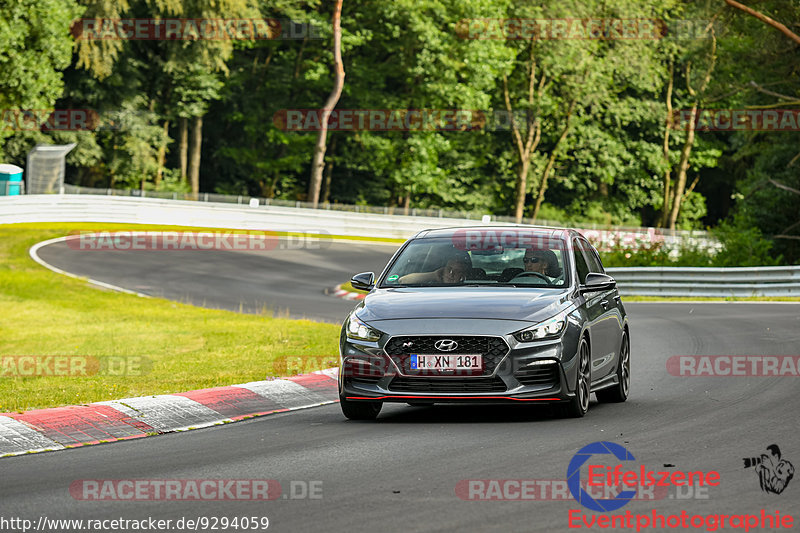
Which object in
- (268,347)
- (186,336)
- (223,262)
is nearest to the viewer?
(268,347)

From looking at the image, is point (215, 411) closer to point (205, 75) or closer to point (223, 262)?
point (223, 262)

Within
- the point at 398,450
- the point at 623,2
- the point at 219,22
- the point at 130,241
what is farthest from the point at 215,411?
the point at 623,2

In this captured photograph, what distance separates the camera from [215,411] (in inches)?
424

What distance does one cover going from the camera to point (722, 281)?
102ft

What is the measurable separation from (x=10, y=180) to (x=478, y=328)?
41.6 m

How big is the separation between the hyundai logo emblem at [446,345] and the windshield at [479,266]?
1255 millimetres

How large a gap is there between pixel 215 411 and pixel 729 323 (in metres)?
12.7

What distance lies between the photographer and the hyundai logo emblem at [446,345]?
958 cm

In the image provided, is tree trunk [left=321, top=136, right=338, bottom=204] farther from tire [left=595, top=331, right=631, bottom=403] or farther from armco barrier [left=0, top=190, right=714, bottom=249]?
tire [left=595, top=331, right=631, bottom=403]

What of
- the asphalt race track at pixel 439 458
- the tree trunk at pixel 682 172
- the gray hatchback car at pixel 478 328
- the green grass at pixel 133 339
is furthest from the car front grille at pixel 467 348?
the tree trunk at pixel 682 172

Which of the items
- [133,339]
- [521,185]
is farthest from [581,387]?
[521,185]

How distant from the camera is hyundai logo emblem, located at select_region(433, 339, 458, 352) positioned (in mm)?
9578

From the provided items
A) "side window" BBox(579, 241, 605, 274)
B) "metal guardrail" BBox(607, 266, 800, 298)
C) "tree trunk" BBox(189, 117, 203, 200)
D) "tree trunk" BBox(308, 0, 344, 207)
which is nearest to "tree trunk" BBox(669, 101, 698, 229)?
"tree trunk" BBox(308, 0, 344, 207)

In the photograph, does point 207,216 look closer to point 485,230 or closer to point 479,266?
point 485,230
